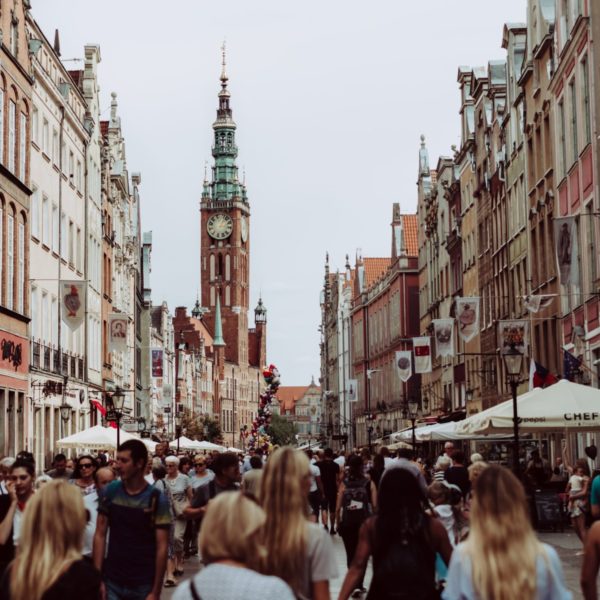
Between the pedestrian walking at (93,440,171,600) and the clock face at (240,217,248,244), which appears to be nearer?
the pedestrian walking at (93,440,171,600)

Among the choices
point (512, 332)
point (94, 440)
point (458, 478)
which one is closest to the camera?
point (458, 478)

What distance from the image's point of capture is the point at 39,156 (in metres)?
39.3

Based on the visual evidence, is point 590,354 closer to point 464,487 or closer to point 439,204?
point 464,487

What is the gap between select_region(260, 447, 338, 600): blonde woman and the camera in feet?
22.9

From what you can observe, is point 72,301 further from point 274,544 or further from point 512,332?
point 274,544

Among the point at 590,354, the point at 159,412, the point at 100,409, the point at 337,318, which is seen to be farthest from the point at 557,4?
the point at 337,318

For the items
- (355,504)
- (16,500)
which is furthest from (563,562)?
(16,500)

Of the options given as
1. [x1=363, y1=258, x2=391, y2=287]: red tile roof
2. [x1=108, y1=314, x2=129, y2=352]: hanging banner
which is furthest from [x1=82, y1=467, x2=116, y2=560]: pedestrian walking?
[x1=363, y1=258, x2=391, y2=287]: red tile roof

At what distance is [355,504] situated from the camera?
15742 mm

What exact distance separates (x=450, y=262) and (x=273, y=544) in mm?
60368

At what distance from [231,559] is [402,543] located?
2.10 m

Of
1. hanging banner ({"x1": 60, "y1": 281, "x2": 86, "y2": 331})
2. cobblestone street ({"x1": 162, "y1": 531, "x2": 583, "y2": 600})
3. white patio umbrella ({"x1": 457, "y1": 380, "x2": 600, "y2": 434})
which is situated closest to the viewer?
cobblestone street ({"x1": 162, "y1": 531, "x2": 583, "y2": 600})

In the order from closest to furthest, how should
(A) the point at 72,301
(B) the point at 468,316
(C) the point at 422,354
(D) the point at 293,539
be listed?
1. (D) the point at 293,539
2. (A) the point at 72,301
3. (B) the point at 468,316
4. (C) the point at 422,354

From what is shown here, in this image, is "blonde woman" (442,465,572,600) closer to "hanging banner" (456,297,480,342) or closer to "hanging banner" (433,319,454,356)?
"hanging banner" (456,297,480,342)
